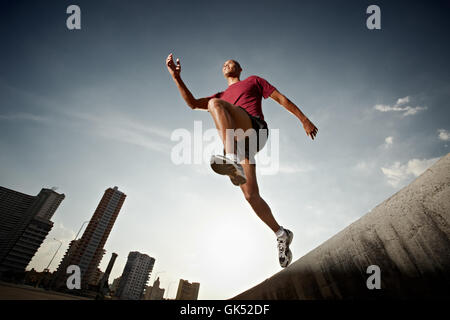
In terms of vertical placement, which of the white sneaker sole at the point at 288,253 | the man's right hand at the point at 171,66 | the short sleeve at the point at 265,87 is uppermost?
the man's right hand at the point at 171,66

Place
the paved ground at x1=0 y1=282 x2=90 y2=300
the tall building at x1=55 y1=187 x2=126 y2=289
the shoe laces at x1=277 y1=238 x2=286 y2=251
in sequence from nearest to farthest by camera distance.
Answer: the paved ground at x1=0 y1=282 x2=90 y2=300
the shoe laces at x1=277 y1=238 x2=286 y2=251
the tall building at x1=55 y1=187 x2=126 y2=289

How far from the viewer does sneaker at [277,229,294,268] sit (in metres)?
2.54

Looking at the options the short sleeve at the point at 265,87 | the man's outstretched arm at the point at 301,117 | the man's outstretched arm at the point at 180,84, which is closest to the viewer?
the man's outstretched arm at the point at 301,117

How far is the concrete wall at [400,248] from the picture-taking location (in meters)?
0.99

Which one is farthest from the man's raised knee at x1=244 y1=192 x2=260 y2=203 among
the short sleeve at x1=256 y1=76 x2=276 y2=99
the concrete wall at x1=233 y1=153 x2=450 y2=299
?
the short sleeve at x1=256 y1=76 x2=276 y2=99

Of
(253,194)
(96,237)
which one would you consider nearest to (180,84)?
(253,194)

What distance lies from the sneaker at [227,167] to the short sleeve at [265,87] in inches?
60.8

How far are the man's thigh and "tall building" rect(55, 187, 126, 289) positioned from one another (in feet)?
387

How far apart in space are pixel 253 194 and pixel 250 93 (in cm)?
145

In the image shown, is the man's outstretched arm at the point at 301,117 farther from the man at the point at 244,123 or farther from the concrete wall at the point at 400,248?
the concrete wall at the point at 400,248

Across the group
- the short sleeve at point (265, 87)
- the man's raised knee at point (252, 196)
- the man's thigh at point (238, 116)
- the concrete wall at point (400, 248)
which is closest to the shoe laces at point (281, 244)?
the man's raised knee at point (252, 196)

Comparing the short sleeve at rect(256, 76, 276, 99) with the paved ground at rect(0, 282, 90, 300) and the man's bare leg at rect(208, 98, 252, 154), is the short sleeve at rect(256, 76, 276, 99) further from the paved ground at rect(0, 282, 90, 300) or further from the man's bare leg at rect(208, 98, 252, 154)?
the paved ground at rect(0, 282, 90, 300)

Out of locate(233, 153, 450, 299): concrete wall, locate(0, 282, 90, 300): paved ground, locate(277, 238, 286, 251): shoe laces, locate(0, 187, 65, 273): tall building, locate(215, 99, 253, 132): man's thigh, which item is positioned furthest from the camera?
locate(0, 187, 65, 273): tall building
